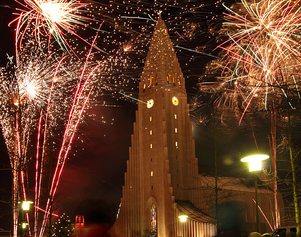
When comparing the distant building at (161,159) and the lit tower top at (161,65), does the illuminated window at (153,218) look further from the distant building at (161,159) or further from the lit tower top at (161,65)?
the lit tower top at (161,65)

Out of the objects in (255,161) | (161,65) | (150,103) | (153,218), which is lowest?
(255,161)

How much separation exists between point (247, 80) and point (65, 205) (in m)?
55.3

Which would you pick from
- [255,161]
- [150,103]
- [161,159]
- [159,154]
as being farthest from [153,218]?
[255,161]

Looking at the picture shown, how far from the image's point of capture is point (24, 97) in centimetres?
2481

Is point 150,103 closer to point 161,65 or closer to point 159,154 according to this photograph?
point 161,65

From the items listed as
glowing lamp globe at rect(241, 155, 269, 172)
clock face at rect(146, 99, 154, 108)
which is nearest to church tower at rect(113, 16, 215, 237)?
clock face at rect(146, 99, 154, 108)

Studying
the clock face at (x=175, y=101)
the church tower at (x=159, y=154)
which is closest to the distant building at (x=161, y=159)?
the church tower at (x=159, y=154)

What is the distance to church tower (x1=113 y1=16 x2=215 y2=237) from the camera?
52.6 m

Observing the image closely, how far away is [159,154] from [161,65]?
45.3 ft

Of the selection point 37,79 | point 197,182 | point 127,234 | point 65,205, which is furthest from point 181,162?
point 37,79

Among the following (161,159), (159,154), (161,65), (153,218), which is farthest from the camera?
(161,65)

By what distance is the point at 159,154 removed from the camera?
2120 inches

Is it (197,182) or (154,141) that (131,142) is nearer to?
(154,141)

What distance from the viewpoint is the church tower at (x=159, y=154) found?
52625mm
